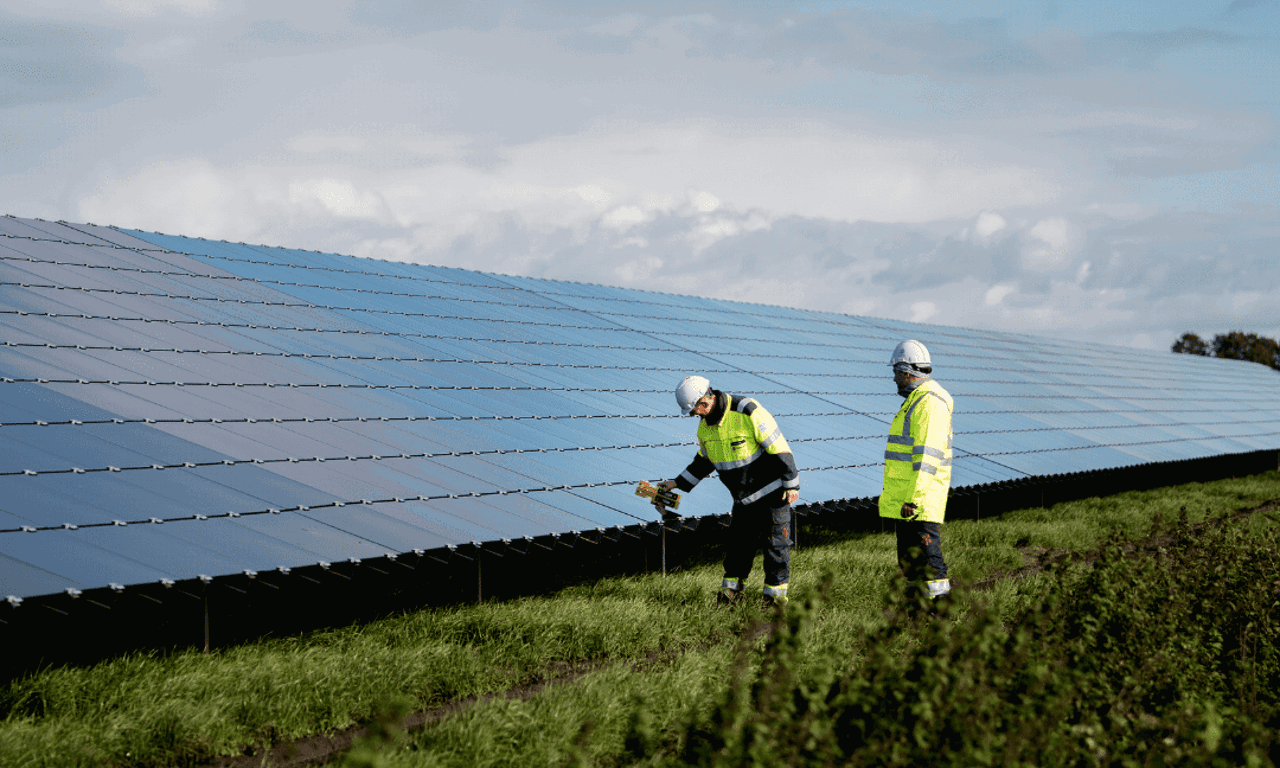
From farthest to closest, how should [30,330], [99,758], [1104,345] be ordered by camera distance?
[1104,345], [30,330], [99,758]

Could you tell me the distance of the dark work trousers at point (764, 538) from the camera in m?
9.38

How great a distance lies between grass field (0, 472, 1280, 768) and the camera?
564 cm

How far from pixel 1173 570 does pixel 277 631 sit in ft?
24.4

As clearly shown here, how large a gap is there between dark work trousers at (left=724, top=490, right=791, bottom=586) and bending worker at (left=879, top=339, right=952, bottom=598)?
977 mm

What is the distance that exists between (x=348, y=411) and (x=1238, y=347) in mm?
102866

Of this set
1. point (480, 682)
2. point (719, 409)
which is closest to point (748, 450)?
point (719, 409)

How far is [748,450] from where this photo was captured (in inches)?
374

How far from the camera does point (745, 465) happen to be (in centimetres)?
951

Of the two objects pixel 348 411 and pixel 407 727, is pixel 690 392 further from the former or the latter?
pixel 407 727

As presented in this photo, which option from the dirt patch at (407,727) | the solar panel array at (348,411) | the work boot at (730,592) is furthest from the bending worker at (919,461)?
the solar panel array at (348,411)

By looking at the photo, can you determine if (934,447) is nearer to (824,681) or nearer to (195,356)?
(824,681)

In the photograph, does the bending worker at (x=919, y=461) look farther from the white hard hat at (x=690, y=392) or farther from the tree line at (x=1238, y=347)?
the tree line at (x=1238, y=347)

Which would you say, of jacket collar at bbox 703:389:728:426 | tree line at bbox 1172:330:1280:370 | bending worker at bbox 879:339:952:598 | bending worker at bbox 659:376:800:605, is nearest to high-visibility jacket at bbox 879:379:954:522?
bending worker at bbox 879:339:952:598

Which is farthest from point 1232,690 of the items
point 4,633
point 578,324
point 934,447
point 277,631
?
point 578,324
